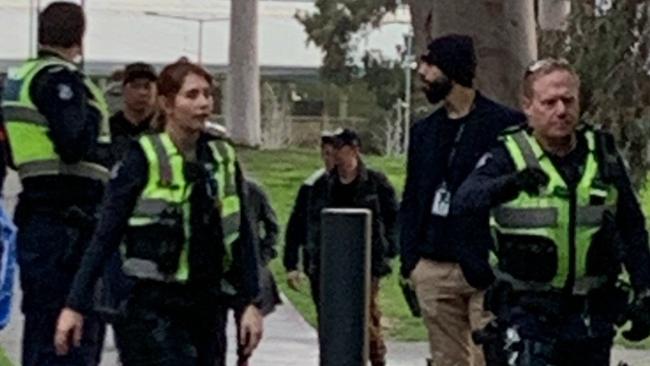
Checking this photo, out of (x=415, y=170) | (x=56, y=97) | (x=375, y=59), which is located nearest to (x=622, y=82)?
(x=415, y=170)

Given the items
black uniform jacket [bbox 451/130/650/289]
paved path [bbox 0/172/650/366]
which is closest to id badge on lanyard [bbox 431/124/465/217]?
black uniform jacket [bbox 451/130/650/289]

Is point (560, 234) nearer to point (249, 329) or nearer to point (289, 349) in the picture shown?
point (249, 329)

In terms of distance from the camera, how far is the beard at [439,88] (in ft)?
32.9

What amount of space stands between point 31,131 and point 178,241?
2.07 meters

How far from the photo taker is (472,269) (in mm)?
9727

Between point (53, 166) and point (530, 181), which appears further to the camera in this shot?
point (53, 166)

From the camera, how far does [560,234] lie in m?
7.95

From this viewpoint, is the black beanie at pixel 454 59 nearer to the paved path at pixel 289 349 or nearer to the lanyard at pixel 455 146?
the lanyard at pixel 455 146

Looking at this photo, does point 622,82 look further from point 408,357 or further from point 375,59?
point 375,59

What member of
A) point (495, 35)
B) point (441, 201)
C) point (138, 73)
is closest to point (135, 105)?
point (138, 73)

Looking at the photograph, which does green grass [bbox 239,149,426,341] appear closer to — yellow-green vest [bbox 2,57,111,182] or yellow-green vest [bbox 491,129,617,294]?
yellow-green vest [bbox 2,57,111,182]

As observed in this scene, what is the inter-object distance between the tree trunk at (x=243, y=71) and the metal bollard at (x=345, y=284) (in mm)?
50062

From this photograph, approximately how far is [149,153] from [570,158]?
1530 mm

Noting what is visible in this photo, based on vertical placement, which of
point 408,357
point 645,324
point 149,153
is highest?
point 149,153
